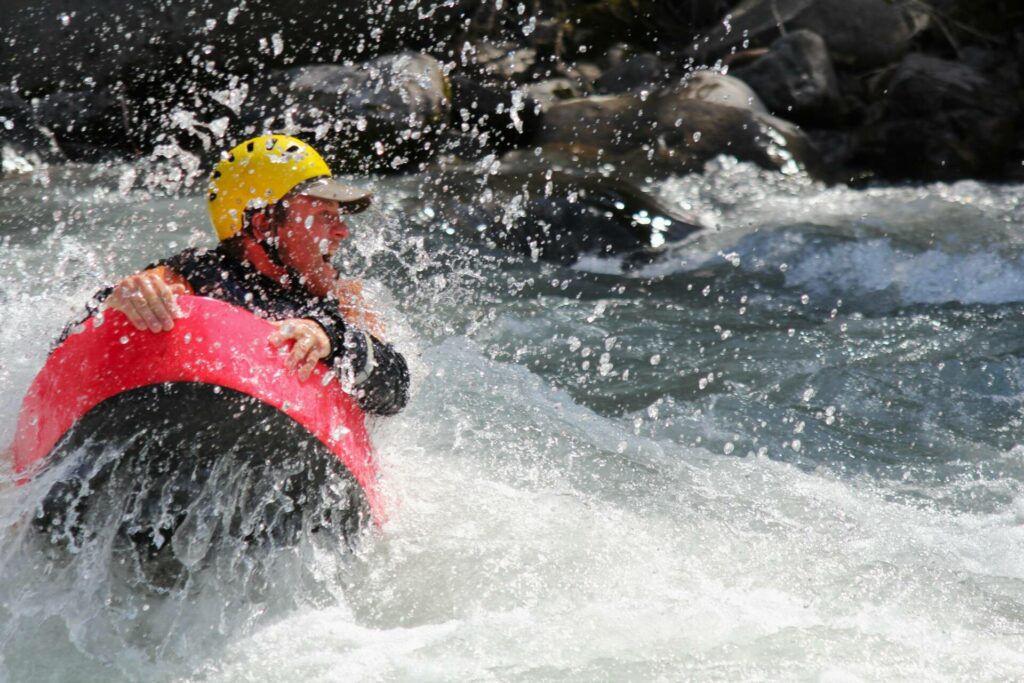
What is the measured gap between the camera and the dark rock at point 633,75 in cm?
1097

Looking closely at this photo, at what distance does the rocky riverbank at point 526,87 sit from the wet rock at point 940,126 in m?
0.02

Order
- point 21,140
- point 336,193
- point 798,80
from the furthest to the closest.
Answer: point 798,80 < point 21,140 < point 336,193

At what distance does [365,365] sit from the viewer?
3510 millimetres

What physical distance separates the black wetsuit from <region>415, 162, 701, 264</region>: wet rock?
154 inches

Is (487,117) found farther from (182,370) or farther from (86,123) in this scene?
(182,370)

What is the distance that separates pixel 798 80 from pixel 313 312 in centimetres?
784

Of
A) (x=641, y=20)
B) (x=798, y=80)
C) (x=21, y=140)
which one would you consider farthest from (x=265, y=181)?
(x=641, y=20)

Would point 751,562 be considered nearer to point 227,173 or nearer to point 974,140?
point 227,173

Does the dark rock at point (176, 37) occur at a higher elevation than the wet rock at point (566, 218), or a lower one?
higher

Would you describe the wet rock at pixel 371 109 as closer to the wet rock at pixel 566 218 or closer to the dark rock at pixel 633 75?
the wet rock at pixel 566 218

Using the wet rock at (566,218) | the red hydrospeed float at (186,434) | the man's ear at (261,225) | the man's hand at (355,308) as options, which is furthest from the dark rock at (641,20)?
the red hydrospeed float at (186,434)

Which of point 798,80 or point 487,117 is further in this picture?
point 798,80

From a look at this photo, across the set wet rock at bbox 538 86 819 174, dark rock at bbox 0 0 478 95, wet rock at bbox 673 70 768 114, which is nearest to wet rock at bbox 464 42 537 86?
dark rock at bbox 0 0 478 95

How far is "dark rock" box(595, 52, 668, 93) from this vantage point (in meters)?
11.0
